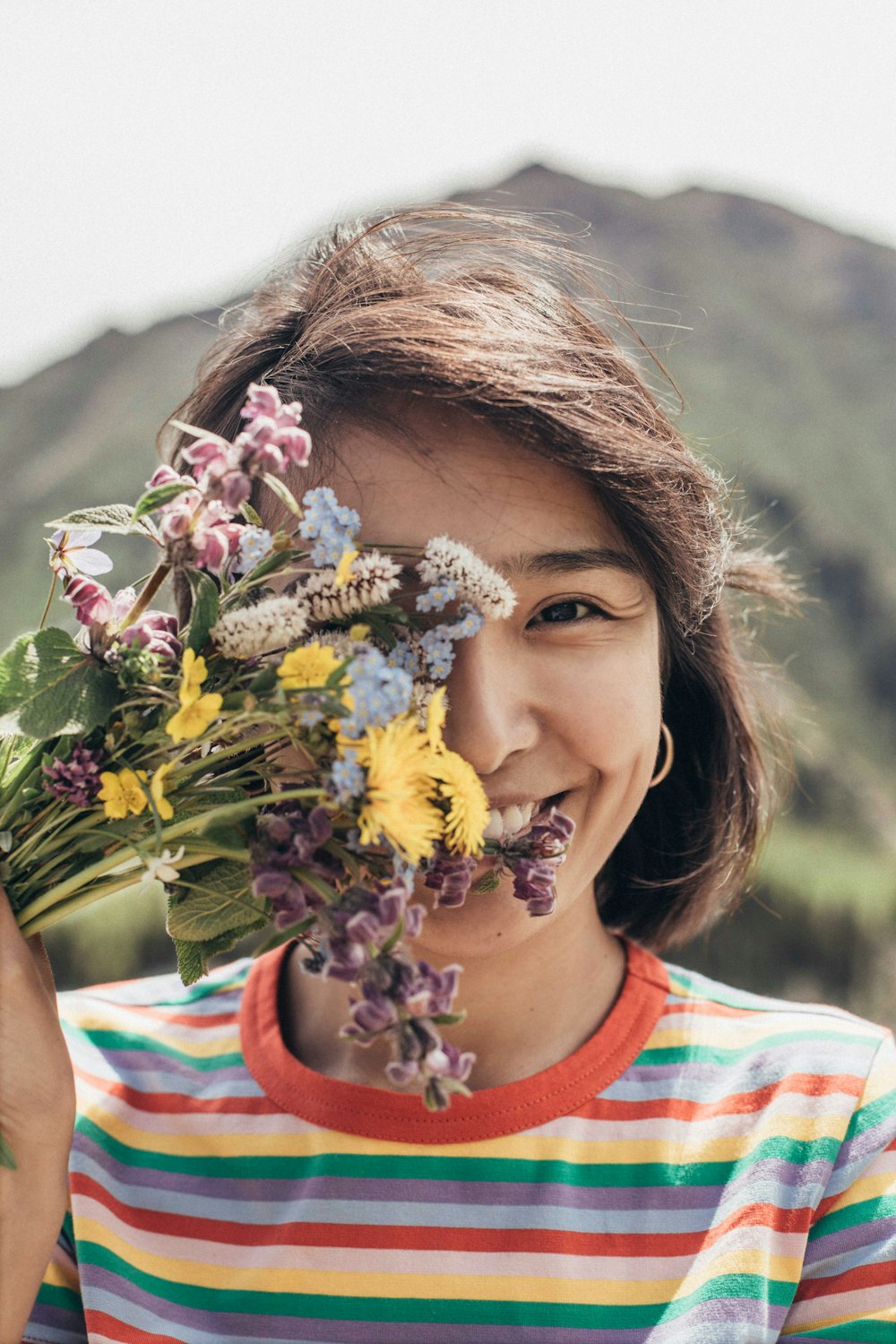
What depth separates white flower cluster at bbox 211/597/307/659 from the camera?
0.92 m

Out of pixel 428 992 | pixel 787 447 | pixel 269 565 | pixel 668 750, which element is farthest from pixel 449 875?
pixel 787 447

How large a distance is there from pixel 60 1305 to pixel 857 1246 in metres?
0.93

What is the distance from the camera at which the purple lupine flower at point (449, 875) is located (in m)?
1.01

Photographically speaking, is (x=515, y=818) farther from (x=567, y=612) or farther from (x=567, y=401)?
(x=567, y=401)

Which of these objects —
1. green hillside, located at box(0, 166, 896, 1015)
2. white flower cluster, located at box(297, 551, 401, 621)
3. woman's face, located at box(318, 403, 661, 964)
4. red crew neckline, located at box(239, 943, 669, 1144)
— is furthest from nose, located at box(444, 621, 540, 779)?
green hillside, located at box(0, 166, 896, 1015)

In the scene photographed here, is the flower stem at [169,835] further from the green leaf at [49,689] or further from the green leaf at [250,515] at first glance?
the green leaf at [250,515]

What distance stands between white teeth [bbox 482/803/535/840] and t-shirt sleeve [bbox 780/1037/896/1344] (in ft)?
1.81

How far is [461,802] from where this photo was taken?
3.04 feet

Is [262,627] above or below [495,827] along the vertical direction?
above

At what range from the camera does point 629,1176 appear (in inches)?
55.1

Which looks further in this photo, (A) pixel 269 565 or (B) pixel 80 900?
(B) pixel 80 900

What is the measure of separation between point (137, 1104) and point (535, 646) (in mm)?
841

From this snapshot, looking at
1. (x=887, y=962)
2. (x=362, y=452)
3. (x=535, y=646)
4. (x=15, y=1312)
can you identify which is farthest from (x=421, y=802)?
(x=887, y=962)

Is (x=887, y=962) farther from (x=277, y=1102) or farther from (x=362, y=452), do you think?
(x=362, y=452)
